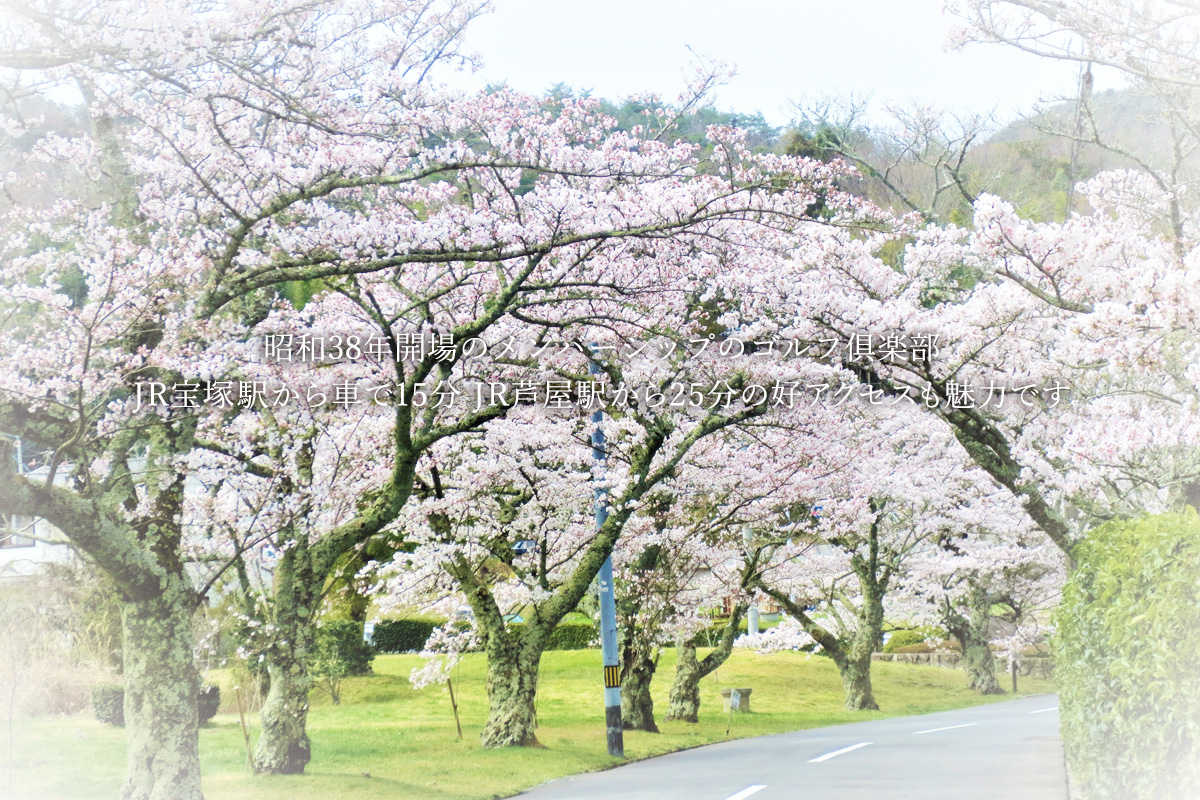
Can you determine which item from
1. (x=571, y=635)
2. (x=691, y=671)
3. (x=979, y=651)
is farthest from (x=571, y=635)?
(x=979, y=651)

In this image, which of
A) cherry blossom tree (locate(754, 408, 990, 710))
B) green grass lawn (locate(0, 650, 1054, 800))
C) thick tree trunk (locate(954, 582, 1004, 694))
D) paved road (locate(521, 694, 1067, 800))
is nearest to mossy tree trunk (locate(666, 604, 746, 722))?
green grass lawn (locate(0, 650, 1054, 800))

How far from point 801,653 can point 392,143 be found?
108 ft

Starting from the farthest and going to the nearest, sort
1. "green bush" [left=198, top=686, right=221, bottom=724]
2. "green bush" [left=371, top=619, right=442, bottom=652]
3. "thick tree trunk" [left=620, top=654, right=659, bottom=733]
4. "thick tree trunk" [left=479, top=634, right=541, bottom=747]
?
A: "green bush" [left=371, top=619, right=442, bottom=652] < "green bush" [left=198, top=686, right=221, bottom=724] < "thick tree trunk" [left=620, top=654, right=659, bottom=733] < "thick tree trunk" [left=479, top=634, right=541, bottom=747]

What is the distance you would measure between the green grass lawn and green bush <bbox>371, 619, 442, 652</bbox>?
134cm

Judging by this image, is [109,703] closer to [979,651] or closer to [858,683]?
[858,683]

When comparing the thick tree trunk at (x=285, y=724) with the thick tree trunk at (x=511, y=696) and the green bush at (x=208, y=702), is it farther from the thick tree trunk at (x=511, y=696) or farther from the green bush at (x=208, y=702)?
the green bush at (x=208, y=702)

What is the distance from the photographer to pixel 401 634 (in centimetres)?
3594

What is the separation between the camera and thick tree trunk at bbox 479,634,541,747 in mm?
17672

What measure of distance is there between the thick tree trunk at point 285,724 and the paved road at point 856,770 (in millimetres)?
4199

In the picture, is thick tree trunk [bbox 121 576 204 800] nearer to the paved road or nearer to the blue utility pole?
the paved road

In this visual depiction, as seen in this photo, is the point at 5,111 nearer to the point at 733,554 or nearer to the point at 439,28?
the point at 439,28

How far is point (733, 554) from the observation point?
2281 centimetres

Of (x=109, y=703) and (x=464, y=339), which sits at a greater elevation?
(x=464, y=339)

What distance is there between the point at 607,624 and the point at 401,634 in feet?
66.4
